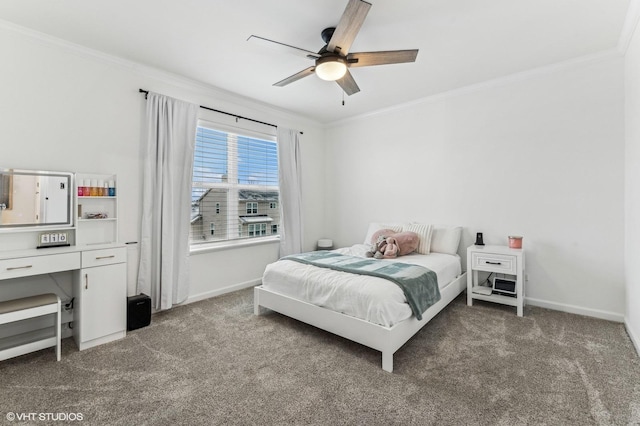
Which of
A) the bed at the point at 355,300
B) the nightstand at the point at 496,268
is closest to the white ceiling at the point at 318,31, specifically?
the nightstand at the point at 496,268

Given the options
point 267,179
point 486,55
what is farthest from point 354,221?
point 486,55

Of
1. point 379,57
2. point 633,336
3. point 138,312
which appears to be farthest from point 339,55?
point 633,336

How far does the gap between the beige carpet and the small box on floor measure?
2.9 inches

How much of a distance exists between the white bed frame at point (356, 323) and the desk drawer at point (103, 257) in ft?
4.32

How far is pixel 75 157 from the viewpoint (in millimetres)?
2660

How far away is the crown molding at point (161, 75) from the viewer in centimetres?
245

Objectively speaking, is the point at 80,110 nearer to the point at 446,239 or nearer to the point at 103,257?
the point at 103,257

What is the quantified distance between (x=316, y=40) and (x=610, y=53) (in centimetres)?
291

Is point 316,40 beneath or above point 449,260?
above

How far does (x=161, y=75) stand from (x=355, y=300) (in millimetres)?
3187

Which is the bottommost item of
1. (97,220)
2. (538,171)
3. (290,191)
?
(97,220)

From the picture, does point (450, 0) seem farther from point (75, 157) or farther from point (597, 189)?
point (75, 157)

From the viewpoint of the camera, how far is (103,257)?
245 cm

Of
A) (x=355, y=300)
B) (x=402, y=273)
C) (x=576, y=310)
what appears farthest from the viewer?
(x=576, y=310)
